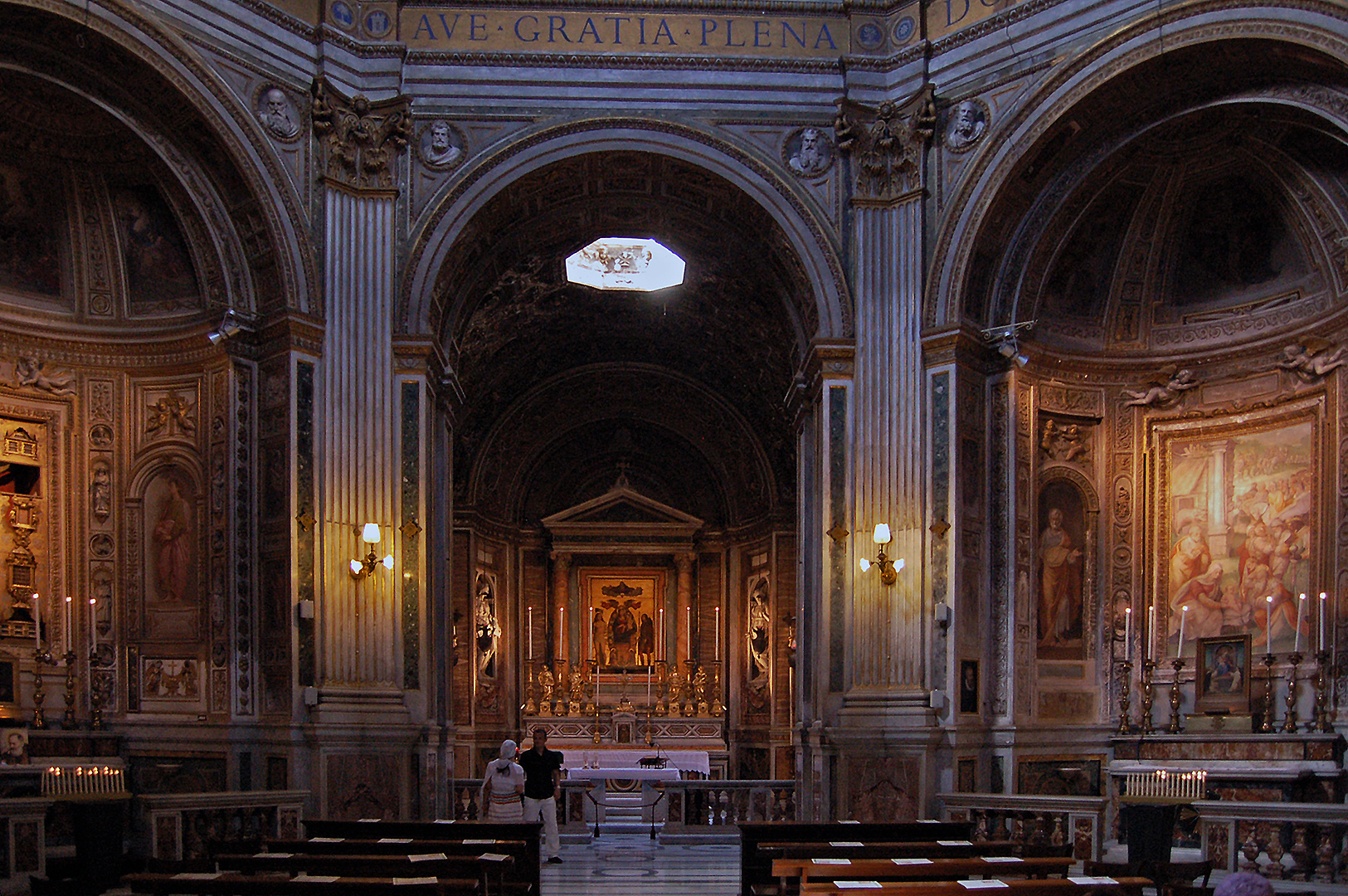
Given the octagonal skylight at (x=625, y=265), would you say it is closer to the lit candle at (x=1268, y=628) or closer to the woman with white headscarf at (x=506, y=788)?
the lit candle at (x=1268, y=628)

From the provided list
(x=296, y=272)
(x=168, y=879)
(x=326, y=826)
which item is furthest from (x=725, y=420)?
(x=168, y=879)

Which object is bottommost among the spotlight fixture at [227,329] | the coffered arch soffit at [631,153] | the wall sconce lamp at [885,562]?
the wall sconce lamp at [885,562]

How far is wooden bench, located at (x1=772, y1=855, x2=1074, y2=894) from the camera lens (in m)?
9.07

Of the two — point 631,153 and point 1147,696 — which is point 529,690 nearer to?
point 631,153

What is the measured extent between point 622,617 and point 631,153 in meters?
13.2

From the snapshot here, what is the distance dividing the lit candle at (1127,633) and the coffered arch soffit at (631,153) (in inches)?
210

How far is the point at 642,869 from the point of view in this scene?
1591 cm

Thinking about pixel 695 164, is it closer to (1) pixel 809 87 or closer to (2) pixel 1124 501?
(1) pixel 809 87

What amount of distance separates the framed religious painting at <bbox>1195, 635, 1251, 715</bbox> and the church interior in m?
0.07

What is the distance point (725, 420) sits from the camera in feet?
97.2

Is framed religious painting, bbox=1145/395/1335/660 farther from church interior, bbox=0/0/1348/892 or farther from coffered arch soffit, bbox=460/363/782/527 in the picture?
coffered arch soffit, bbox=460/363/782/527

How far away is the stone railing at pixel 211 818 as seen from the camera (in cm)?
1455

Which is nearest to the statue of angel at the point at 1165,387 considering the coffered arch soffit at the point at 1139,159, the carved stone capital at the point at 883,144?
the coffered arch soffit at the point at 1139,159

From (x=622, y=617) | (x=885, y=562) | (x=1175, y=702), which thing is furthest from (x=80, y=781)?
(x=622, y=617)
